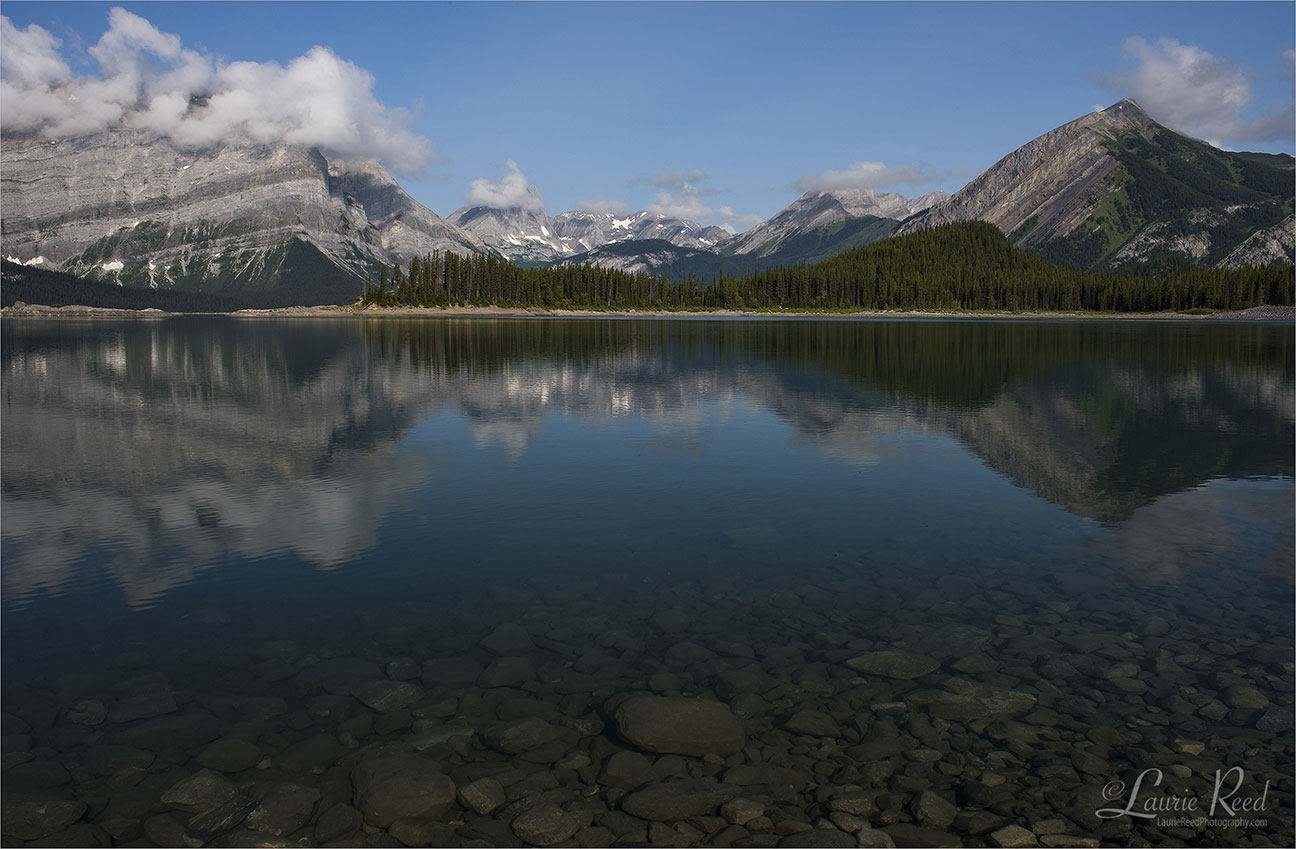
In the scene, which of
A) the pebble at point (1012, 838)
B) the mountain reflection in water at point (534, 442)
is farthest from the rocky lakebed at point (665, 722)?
the mountain reflection in water at point (534, 442)

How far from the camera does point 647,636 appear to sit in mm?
13469

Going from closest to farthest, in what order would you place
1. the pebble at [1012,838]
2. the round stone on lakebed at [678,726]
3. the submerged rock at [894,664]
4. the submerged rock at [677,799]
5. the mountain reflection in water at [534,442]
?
1. the pebble at [1012,838]
2. the submerged rock at [677,799]
3. the round stone on lakebed at [678,726]
4. the submerged rock at [894,664]
5. the mountain reflection in water at [534,442]

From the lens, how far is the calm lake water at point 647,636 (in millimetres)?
9156

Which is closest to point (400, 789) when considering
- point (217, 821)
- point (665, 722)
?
point (217, 821)

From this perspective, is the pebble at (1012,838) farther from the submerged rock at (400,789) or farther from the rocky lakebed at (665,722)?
the submerged rock at (400,789)

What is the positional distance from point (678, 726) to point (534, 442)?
885 inches

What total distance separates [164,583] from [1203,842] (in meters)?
18.1

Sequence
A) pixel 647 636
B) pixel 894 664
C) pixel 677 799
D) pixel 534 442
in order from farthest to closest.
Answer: pixel 534 442 → pixel 647 636 → pixel 894 664 → pixel 677 799

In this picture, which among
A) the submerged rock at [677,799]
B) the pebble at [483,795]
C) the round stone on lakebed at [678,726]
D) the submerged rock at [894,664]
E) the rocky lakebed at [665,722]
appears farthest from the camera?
the submerged rock at [894,664]
